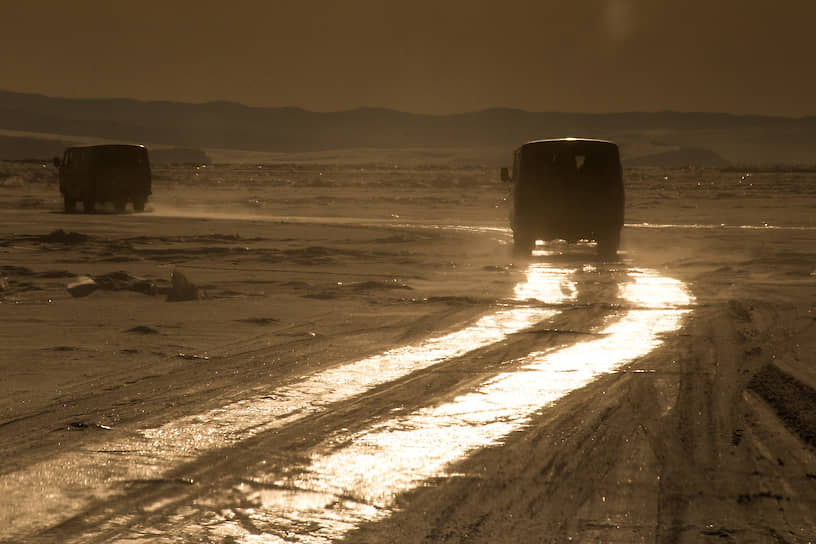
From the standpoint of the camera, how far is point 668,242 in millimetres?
25562

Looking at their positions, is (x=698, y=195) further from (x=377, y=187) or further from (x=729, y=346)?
(x=729, y=346)

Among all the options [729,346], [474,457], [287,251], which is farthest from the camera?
[287,251]

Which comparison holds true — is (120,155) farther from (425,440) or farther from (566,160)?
(425,440)

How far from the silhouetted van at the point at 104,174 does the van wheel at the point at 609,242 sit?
20.6m

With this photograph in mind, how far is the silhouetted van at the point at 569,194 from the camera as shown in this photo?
2133 centimetres

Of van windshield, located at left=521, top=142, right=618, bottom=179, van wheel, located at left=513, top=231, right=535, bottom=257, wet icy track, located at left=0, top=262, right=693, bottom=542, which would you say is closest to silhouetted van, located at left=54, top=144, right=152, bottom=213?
van wheel, located at left=513, top=231, right=535, bottom=257

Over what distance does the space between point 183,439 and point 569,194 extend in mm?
15461

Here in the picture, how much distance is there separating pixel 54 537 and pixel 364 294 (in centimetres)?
993

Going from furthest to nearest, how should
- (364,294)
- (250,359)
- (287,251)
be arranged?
(287,251), (364,294), (250,359)

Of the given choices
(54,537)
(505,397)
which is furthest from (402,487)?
(505,397)

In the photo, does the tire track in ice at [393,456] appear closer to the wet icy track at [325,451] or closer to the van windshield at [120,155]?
the wet icy track at [325,451]

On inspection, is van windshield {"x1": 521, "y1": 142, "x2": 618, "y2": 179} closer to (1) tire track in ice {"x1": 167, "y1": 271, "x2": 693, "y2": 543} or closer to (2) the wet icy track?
(2) the wet icy track

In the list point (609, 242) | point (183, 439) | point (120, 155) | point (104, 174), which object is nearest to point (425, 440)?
point (183, 439)

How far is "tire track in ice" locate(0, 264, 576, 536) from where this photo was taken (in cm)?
544
